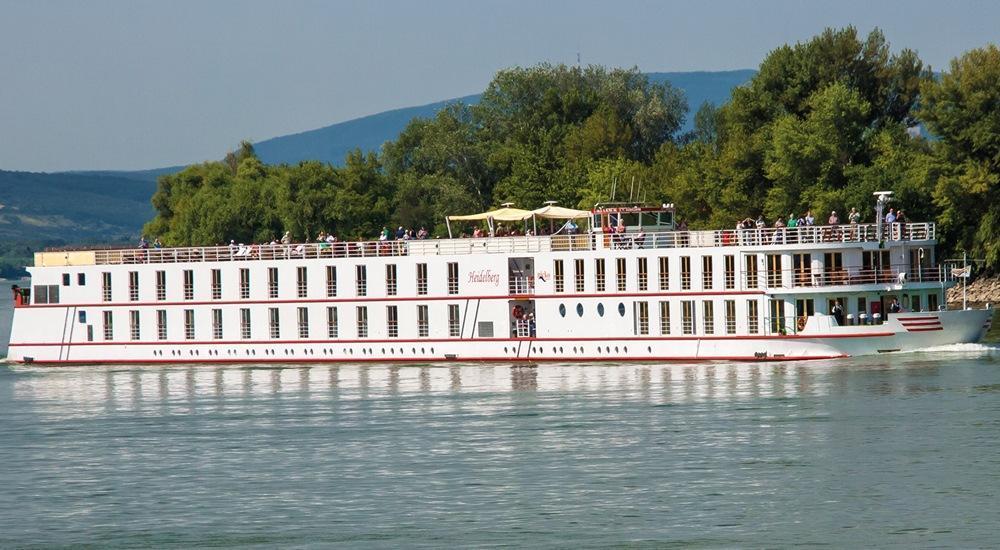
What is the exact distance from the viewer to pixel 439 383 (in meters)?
52.9

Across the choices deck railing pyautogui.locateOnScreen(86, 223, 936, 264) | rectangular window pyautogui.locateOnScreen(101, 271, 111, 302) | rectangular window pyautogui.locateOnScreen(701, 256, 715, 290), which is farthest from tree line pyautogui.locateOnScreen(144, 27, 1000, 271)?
rectangular window pyautogui.locateOnScreen(101, 271, 111, 302)

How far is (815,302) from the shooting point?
53594mm

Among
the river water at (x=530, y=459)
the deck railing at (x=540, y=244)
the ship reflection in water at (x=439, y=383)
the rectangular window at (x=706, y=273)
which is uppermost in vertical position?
the deck railing at (x=540, y=244)

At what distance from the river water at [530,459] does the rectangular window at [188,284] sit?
892 cm

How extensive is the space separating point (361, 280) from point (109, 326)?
34.7 ft

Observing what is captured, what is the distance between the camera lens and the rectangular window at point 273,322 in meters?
61.8

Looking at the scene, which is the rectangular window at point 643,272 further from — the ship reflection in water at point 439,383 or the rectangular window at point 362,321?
the rectangular window at point 362,321

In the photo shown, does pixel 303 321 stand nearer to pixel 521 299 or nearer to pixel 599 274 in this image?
pixel 521 299

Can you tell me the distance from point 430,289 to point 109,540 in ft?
94.6

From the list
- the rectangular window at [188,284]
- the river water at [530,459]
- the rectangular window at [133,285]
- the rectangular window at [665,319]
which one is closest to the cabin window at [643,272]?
the rectangular window at [665,319]

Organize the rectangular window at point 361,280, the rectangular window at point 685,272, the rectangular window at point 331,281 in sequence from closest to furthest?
1. the rectangular window at point 685,272
2. the rectangular window at point 361,280
3. the rectangular window at point 331,281

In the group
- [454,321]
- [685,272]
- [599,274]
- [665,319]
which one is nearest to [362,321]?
[454,321]

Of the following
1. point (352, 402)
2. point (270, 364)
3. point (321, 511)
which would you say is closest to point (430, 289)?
point (270, 364)

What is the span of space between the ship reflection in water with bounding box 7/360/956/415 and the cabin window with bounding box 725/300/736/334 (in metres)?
1.52
